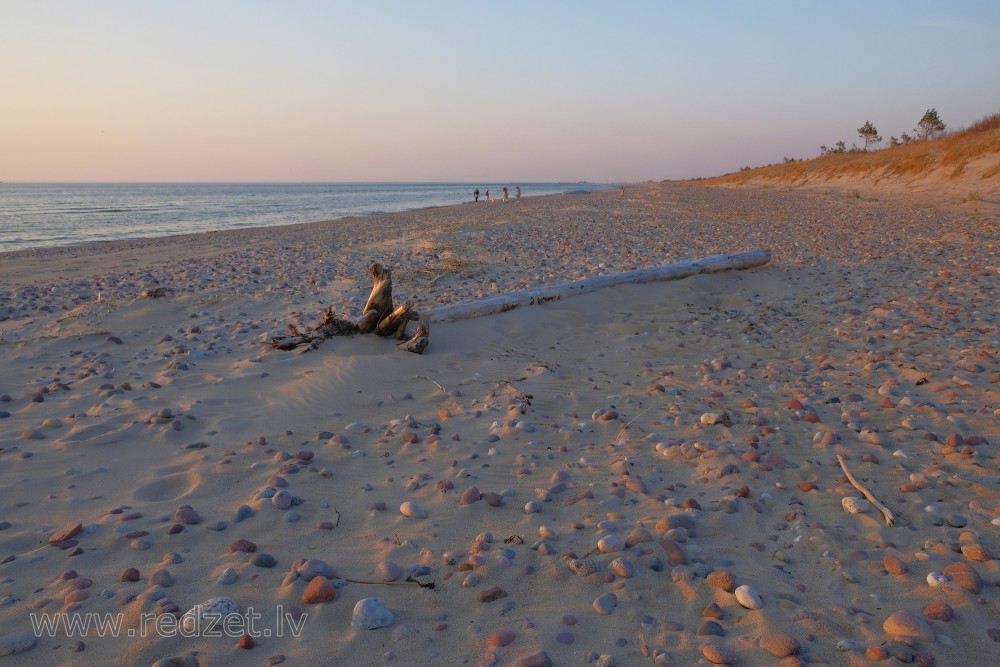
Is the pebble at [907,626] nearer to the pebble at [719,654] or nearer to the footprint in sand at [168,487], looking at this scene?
the pebble at [719,654]

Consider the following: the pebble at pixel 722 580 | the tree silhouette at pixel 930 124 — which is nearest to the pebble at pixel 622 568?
the pebble at pixel 722 580

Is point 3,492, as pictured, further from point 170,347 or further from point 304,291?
point 304,291

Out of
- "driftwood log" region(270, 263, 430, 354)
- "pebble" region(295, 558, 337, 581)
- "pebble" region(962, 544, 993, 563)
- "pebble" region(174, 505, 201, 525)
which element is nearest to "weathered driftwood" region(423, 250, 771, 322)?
"driftwood log" region(270, 263, 430, 354)

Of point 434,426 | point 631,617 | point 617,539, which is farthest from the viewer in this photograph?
point 434,426

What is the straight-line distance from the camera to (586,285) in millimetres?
7738

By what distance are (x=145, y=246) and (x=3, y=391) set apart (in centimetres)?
1631

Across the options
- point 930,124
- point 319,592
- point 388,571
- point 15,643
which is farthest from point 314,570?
point 930,124

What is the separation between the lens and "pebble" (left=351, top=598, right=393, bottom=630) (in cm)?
217

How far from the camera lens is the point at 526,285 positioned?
895cm

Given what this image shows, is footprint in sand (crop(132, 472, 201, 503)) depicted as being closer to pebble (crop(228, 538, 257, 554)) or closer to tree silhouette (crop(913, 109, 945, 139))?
pebble (crop(228, 538, 257, 554))

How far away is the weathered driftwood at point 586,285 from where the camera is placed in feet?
21.6

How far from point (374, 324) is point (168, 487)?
299 cm

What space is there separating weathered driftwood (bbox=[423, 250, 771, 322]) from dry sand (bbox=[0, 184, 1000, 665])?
0.61 ft

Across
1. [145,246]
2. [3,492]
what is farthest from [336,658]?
[145,246]
